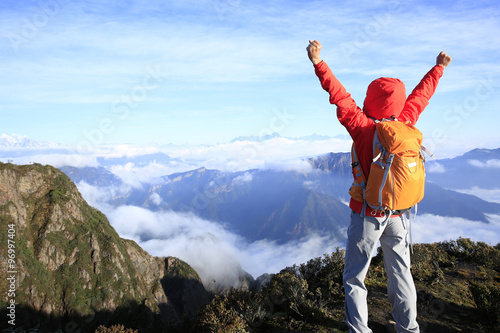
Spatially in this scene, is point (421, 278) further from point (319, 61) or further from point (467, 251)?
point (319, 61)

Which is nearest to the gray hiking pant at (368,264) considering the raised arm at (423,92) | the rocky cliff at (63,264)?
the raised arm at (423,92)

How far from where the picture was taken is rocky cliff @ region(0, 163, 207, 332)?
4882 inches

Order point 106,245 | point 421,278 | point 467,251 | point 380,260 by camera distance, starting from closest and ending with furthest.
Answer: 1. point 421,278
2. point 380,260
3. point 467,251
4. point 106,245

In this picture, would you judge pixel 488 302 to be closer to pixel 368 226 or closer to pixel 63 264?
pixel 368 226

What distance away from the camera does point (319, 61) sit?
4.59 metres

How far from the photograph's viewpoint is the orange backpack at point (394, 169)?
14.0 feet

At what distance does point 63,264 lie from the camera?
476ft

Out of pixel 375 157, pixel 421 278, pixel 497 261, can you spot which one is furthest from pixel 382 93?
pixel 497 261

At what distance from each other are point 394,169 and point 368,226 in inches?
39.6

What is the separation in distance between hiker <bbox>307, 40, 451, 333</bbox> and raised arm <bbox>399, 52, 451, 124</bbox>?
419mm

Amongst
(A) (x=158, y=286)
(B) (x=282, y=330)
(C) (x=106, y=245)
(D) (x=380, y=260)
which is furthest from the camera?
(A) (x=158, y=286)

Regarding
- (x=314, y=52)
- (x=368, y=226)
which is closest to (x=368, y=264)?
(x=368, y=226)

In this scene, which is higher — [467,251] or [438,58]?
[438,58]

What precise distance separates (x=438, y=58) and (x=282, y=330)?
6.98 meters
